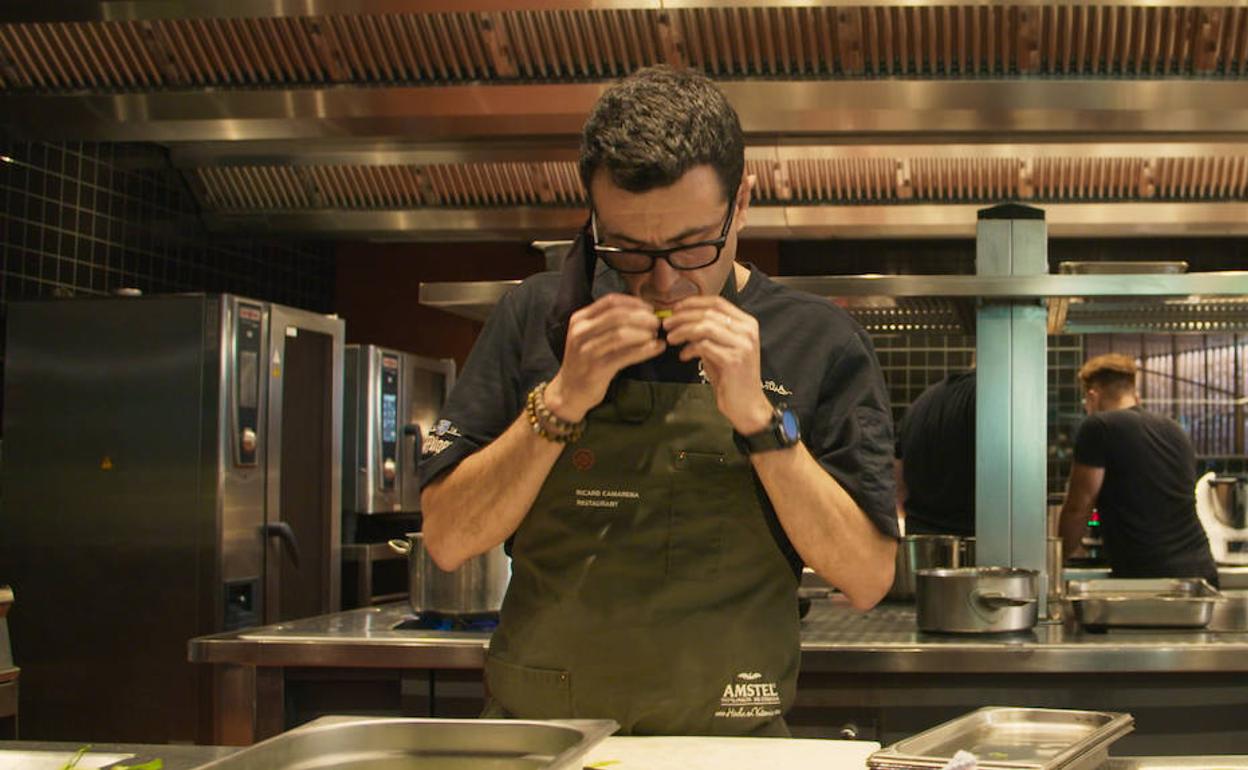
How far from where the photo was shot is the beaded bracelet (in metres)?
1.72

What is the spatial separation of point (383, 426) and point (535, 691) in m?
4.45

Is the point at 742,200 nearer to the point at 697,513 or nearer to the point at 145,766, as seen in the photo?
the point at 697,513

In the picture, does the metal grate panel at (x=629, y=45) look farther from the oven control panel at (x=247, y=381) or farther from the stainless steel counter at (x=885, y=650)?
the stainless steel counter at (x=885, y=650)

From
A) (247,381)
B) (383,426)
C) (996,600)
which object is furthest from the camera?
(383,426)

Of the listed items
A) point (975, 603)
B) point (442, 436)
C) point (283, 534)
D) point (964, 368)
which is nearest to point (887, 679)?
point (975, 603)

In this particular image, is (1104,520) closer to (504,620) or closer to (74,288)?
(504,620)

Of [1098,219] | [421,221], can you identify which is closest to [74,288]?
[421,221]

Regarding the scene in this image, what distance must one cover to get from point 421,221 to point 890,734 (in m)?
3.29

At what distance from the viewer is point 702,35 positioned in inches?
169

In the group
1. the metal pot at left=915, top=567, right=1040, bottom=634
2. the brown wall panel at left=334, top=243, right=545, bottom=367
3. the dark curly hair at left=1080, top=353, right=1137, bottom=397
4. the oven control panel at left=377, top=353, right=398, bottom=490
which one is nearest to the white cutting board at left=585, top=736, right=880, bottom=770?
the metal pot at left=915, top=567, right=1040, bottom=634

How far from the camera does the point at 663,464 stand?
1.86 meters

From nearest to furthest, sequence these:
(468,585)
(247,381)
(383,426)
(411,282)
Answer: (468,585) < (247,381) < (383,426) < (411,282)

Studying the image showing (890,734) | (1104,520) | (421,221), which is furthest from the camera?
→ (421,221)

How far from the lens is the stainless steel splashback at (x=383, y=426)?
19.7 ft
